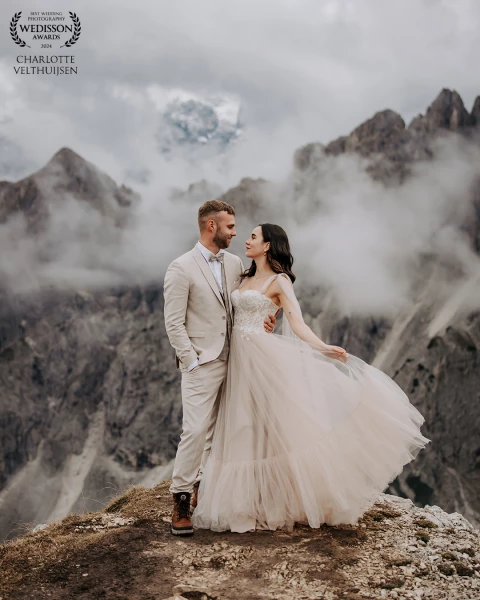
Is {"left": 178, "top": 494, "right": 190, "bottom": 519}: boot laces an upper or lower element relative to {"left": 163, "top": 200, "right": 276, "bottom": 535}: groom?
lower

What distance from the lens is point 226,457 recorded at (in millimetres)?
8695

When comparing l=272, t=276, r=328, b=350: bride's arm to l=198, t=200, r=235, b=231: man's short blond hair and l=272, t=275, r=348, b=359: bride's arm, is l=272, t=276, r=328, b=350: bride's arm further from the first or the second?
l=198, t=200, r=235, b=231: man's short blond hair

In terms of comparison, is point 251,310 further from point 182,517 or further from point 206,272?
point 182,517

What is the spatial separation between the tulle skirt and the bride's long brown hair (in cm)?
116

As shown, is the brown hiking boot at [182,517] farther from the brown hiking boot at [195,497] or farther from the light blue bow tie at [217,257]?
the light blue bow tie at [217,257]

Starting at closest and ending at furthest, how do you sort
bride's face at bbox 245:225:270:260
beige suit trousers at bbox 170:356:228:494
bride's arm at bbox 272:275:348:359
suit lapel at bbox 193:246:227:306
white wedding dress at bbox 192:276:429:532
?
1. white wedding dress at bbox 192:276:429:532
2. beige suit trousers at bbox 170:356:228:494
3. suit lapel at bbox 193:246:227:306
4. bride's arm at bbox 272:275:348:359
5. bride's face at bbox 245:225:270:260

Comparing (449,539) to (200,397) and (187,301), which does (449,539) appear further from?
(187,301)

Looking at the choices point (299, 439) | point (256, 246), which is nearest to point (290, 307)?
point (256, 246)

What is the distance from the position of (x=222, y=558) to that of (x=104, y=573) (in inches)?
61.4

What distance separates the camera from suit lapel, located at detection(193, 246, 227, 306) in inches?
341

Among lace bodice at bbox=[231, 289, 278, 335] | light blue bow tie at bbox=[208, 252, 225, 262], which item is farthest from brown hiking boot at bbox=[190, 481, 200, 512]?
light blue bow tie at bbox=[208, 252, 225, 262]

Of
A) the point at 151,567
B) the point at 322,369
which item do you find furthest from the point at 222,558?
the point at 322,369

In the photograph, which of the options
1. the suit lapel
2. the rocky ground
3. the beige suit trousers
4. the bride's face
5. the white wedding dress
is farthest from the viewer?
the bride's face

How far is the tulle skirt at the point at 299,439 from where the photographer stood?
820 cm
